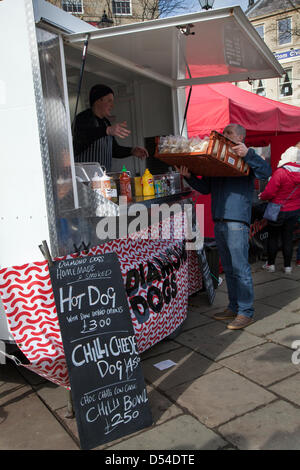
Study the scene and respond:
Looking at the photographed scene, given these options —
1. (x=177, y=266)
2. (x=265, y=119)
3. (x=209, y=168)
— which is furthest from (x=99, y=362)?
(x=265, y=119)

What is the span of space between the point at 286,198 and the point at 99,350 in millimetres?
4348

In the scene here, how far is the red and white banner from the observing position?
2602mm

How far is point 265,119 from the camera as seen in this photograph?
22.6ft

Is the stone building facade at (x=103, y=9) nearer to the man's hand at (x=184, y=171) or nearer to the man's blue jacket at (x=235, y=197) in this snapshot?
the man's hand at (x=184, y=171)

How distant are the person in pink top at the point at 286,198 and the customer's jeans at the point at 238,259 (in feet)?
7.48

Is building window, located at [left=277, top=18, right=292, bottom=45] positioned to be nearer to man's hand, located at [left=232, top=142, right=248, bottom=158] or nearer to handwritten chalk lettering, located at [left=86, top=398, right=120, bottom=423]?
man's hand, located at [left=232, top=142, right=248, bottom=158]

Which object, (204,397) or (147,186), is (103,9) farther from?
(204,397)

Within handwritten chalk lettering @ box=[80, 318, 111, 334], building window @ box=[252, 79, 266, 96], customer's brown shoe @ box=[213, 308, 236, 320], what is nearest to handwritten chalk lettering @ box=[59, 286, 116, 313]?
handwritten chalk lettering @ box=[80, 318, 111, 334]

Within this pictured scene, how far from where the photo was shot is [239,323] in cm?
402

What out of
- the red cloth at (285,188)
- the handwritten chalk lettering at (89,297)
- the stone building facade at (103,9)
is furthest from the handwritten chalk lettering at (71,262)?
the stone building facade at (103,9)

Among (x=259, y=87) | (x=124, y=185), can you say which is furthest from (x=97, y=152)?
(x=259, y=87)

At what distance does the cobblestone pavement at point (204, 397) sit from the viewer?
2426mm

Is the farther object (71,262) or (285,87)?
(285,87)
